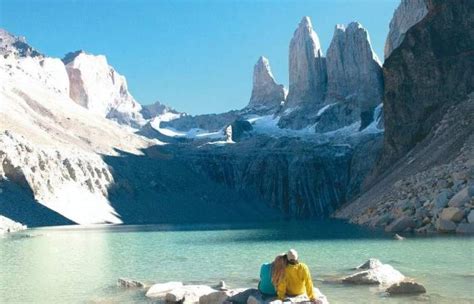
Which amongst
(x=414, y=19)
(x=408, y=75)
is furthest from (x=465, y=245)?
(x=414, y=19)

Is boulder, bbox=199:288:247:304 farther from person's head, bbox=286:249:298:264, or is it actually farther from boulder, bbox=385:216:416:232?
boulder, bbox=385:216:416:232

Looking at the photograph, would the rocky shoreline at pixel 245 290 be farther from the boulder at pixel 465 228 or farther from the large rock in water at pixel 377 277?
the boulder at pixel 465 228

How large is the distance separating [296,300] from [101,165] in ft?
346

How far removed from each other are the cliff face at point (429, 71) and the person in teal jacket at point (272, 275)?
75549 millimetres

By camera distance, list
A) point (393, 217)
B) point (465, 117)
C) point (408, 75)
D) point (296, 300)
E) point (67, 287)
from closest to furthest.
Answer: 1. point (296, 300)
2. point (67, 287)
3. point (393, 217)
4. point (465, 117)
5. point (408, 75)

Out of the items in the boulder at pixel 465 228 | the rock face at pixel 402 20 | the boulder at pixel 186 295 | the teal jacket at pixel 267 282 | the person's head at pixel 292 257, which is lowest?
the boulder at pixel 186 295

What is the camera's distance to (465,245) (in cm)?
2989

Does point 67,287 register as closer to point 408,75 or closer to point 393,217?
point 393,217

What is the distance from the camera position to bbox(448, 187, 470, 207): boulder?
123 feet

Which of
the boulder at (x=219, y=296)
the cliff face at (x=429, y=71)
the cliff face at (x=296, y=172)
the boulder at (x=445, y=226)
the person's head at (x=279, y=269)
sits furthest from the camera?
the cliff face at (x=296, y=172)

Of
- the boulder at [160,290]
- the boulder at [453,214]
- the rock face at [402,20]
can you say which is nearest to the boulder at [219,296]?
the boulder at [160,290]

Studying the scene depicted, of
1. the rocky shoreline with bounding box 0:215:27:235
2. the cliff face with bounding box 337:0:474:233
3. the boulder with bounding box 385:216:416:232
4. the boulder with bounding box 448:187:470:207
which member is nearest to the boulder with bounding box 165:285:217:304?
the boulder with bounding box 448:187:470:207

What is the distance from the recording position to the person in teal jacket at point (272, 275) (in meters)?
14.1

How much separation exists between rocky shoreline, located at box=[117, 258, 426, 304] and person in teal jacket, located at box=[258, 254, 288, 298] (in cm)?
25
